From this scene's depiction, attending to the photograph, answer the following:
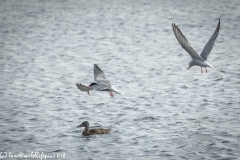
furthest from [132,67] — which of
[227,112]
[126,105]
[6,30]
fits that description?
[6,30]

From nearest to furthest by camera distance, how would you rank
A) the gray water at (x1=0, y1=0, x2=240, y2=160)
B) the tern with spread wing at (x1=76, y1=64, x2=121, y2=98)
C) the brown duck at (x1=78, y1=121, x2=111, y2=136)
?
1. the gray water at (x1=0, y1=0, x2=240, y2=160)
2. the brown duck at (x1=78, y1=121, x2=111, y2=136)
3. the tern with spread wing at (x1=76, y1=64, x2=121, y2=98)

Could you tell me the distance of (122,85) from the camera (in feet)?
73.8

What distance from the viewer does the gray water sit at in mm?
15258

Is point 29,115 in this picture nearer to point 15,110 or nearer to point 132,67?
point 15,110

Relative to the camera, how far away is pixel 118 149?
579 inches

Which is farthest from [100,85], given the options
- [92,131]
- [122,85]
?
[122,85]

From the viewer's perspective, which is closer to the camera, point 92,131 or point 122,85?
point 92,131

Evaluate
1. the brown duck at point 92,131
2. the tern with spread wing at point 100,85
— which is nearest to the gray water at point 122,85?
the brown duck at point 92,131

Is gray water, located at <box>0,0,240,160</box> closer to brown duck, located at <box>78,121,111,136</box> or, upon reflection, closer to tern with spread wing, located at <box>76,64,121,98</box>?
brown duck, located at <box>78,121,111,136</box>

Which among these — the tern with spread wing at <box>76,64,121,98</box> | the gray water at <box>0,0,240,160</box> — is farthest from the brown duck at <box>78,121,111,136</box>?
the tern with spread wing at <box>76,64,121,98</box>

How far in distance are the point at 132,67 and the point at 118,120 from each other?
9.47 meters

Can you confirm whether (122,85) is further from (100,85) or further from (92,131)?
(92,131)

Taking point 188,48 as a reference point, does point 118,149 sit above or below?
below

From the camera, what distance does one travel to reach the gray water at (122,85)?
15.3 metres
